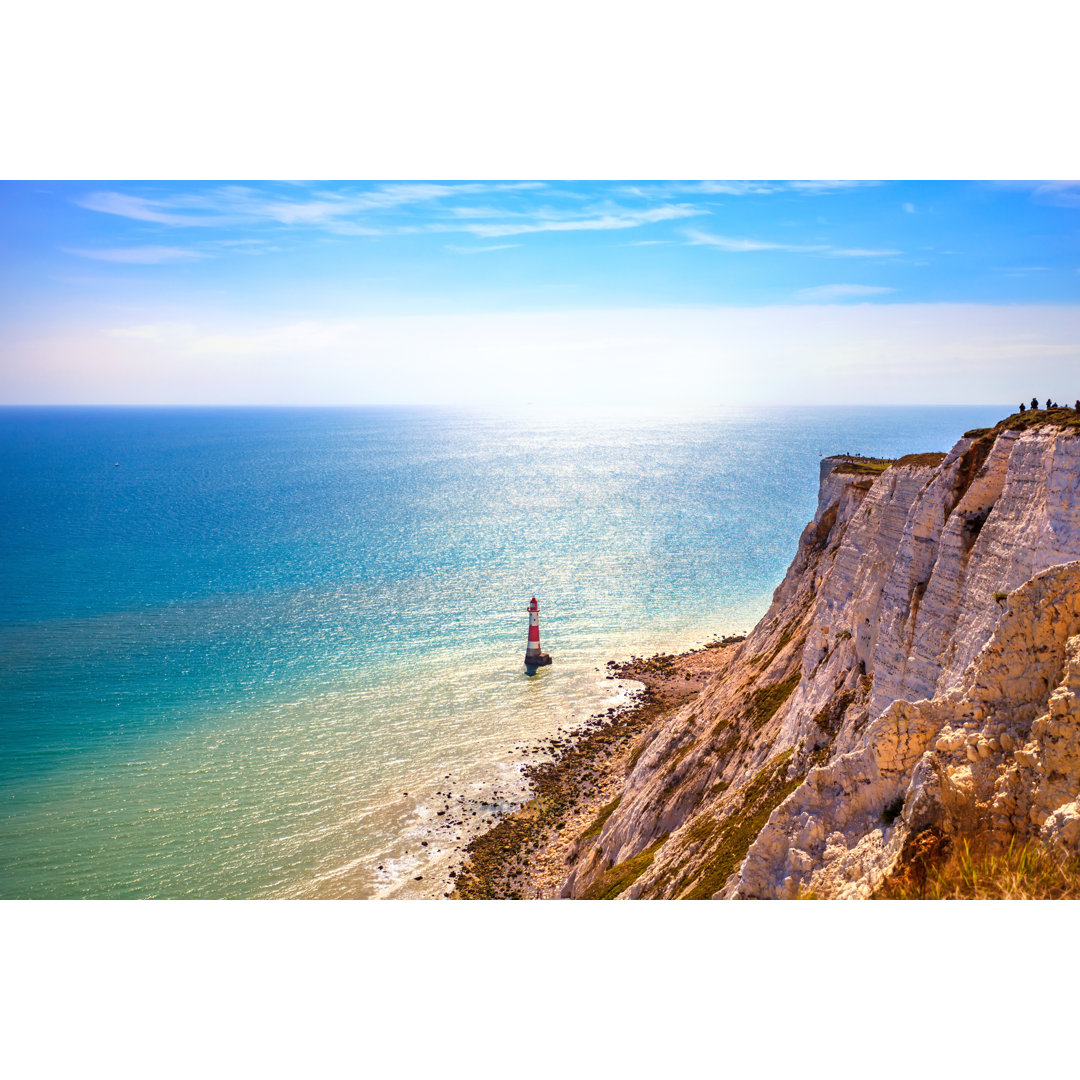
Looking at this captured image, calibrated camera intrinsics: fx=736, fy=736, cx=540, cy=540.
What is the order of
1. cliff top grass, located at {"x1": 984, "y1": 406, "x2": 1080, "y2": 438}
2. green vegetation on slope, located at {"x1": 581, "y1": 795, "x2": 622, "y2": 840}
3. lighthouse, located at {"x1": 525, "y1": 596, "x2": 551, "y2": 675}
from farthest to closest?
lighthouse, located at {"x1": 525, "y1": 596, "x2": 551, "y2": 675}
green vegetation on slope, located at {"x1": 581, "y1": 795, "x2": 622, "y2": 840}
cliff top grass, located at {"x1": 984, "y1": 406, "x2": 1080, "y2": 438}

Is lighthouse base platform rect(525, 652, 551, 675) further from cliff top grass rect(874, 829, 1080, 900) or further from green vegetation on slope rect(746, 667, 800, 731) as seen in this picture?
cliff top grass rect(874, 829, 1080, 900)

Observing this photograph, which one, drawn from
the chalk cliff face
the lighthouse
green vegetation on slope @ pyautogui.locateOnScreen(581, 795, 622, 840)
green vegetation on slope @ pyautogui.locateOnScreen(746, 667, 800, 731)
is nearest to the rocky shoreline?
green vegetation on slope @ pyautogui.locateOnScreen(581, 795, 622, 840)

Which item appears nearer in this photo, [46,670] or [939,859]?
[939,859]

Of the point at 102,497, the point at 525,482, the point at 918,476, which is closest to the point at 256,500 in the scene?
the point at 102,497

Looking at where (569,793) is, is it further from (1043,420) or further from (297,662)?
(1043,420)

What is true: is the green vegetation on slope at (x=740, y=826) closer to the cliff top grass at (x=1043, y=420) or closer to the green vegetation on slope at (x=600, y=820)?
the cliff top grass at (x=1043, y=420)

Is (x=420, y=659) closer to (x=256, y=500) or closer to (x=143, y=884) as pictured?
(x=143, y=884)

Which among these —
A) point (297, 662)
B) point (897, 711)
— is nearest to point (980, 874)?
point (897, 711)
